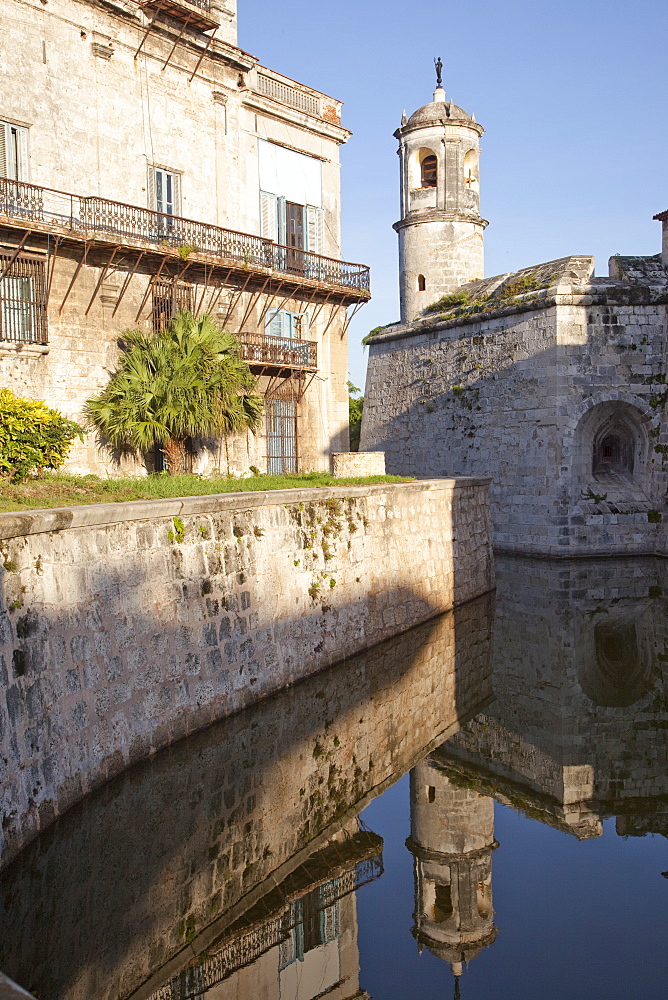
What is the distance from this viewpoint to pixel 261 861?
6.90 m

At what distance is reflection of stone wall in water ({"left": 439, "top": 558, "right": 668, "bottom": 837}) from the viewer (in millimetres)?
8367

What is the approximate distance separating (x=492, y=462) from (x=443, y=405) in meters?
2.65

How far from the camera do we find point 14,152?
1526cm

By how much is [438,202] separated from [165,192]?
10.4 metres

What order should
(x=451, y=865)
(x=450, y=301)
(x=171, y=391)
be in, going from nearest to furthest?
(x=451, y=865), (x=171, y=391), (x=450, y=301)

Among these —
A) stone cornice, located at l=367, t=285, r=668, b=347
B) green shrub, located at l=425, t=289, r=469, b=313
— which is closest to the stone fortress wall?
stone cornice, located at l=367, t=285, r=668, b=347

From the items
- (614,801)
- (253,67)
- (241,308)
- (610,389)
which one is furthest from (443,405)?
(614,801)

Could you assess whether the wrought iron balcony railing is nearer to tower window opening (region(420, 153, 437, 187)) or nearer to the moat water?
tower window opening (region(420, 153, 437, 187))

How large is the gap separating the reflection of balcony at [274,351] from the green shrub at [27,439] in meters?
5.46

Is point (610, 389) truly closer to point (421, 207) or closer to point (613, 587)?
point (613, 587)

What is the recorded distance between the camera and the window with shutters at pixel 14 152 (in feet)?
49.6

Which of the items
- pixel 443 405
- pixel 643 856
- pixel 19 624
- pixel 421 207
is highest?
pixel 421 207

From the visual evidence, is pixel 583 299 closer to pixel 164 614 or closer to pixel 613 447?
pixel 613 447

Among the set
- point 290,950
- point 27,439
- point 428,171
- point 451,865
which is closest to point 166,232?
point 27,439
